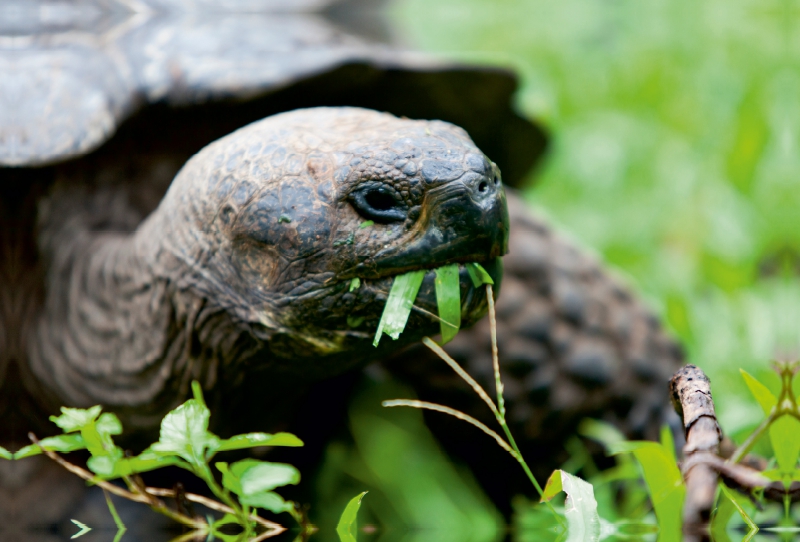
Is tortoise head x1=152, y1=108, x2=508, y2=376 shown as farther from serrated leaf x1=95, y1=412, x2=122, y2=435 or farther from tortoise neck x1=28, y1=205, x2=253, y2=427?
serrated leaf x1=95, y1=412, x2=122, y2=435

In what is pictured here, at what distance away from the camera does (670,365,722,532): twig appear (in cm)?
82

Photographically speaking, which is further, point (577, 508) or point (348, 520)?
point (348, 520)

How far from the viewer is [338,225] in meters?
1.13

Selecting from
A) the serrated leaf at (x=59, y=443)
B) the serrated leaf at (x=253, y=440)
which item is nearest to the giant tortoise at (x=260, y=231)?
the serrated leaf at (x=253, y=440)

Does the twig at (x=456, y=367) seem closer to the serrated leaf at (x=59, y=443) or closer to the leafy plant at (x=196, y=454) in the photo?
the leafy plant at (x=196, y=454)

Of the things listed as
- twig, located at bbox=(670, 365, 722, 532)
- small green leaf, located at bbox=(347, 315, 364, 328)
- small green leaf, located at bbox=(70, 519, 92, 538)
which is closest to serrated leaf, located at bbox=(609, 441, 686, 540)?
twig, located at bbox=(670, 365, 722, 532)

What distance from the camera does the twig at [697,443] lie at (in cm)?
82

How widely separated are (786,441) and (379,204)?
1.94 ft

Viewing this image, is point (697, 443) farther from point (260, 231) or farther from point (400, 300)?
point (260, 231)

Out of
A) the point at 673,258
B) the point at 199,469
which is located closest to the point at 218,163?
the point at 199,469

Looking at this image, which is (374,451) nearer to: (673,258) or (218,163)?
(218,163)

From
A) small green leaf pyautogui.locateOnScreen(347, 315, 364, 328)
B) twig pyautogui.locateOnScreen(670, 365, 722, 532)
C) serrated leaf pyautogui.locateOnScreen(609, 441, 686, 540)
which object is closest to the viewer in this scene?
twig pyautogui.locateOnScreen(670, 365, 722, 532)

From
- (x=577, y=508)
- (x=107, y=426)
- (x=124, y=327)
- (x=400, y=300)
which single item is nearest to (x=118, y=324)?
(x=124, y=327)

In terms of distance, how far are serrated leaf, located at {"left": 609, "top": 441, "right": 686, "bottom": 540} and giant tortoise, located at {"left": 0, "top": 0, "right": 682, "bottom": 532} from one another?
1.02 feet
